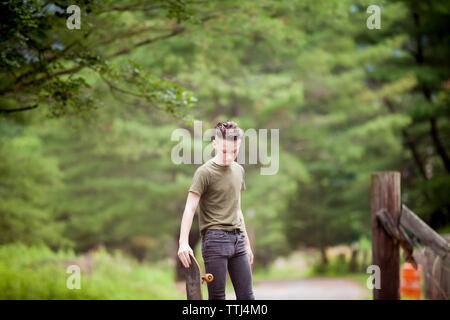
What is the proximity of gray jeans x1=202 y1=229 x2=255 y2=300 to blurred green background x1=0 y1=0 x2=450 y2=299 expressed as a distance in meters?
2.23

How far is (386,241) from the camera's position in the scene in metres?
5.15

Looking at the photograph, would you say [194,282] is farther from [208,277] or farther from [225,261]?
[225,261]

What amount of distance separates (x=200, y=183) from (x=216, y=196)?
19 centimetres

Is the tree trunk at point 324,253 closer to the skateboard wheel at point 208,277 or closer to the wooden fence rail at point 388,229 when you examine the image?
the wooden fence rail at point 388,229

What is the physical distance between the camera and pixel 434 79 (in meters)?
11.7

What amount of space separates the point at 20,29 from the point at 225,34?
148 inches

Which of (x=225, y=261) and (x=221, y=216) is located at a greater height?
(x=221, y=216)

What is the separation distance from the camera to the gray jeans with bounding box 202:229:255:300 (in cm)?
350

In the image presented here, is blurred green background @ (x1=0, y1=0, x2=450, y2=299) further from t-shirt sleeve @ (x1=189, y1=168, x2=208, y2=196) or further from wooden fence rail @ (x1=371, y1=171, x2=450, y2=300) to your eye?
wooden fence rail @ (x1=371, y1=171, x2=450, y2=300)

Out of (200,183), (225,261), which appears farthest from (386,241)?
(200,183)

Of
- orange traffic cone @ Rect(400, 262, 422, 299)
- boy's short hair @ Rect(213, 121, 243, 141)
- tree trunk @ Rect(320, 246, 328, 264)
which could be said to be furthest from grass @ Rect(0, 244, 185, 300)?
tree trunk @ Rect(320, 246, 328, 264)
